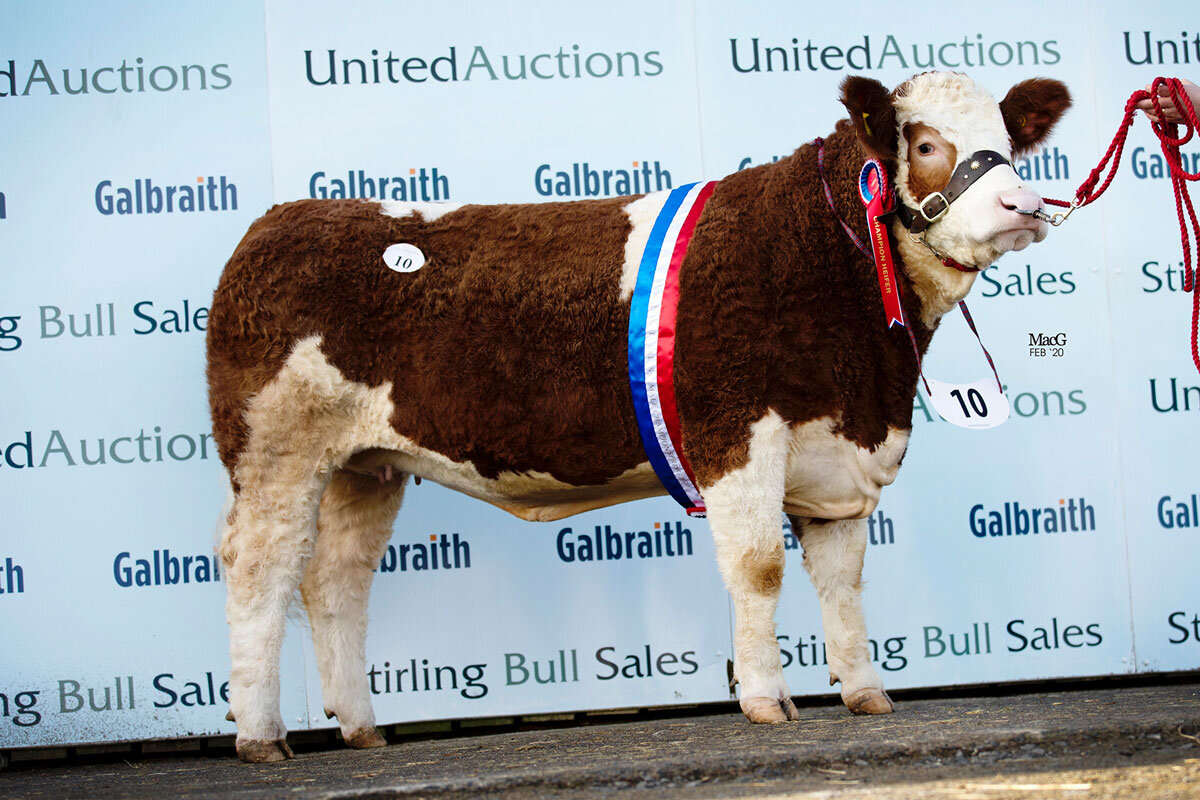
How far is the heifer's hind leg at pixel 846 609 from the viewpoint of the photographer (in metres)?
4.52

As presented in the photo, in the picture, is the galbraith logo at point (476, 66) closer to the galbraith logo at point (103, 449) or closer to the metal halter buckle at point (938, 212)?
the galbraith logo at point (103, 449)

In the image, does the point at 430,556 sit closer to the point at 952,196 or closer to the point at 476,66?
the point at 476,66

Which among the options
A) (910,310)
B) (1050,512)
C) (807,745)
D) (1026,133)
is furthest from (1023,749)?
(1050,512)

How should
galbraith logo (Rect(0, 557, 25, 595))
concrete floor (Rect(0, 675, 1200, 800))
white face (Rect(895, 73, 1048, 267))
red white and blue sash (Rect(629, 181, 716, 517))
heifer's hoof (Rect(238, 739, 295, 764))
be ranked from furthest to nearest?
galbraith logo (Rect(0, 557, 25, 595)) → heifer's hoof (Rect(238, 739, 295, 764)) → red white and blue sash (Rect(629, 181, 716, 517)) → white face (Rect(895, 73, 1048, 267)) → concrete floor (Rect(0, 675, 1200, 800))

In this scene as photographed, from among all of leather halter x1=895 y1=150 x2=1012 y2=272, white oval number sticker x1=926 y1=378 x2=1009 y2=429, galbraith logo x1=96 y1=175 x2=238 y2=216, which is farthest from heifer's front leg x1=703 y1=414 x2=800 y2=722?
galbraith logo x1=96 y1=175 x2=238 y2=216

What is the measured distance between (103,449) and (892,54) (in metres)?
4.33

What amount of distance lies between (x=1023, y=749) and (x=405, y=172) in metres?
3.91

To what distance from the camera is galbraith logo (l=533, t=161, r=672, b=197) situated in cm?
586

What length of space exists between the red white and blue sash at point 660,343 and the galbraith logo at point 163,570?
2.39m

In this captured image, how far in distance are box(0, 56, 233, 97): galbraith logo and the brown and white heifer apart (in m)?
1.28

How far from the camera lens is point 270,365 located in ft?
15.1

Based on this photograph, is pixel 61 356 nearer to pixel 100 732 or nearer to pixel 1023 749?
pixel 100 732

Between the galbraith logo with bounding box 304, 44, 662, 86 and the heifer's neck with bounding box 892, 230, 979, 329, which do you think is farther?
the galbraith logo with bounding box 304, 44, 662, 86

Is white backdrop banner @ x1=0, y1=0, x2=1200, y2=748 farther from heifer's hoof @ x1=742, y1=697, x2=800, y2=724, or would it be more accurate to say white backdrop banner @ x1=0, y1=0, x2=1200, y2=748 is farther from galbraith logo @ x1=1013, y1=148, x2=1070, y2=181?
heifer's hoof @ x1=742, y1=697, x2=800, y2=724
